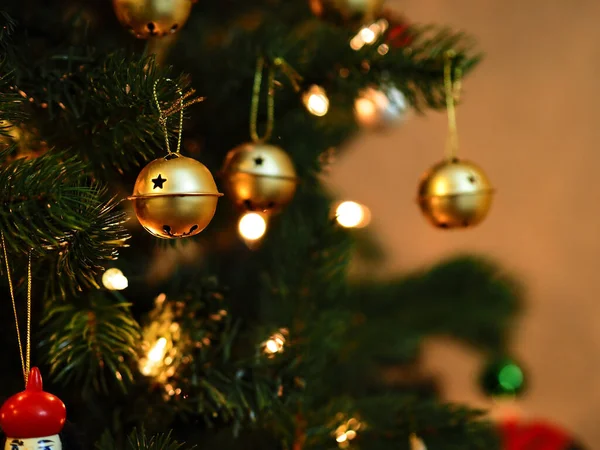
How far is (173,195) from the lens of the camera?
1.31ft

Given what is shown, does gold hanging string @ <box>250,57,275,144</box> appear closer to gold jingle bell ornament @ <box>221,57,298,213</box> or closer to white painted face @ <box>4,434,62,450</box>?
gold jingle bell ornament @ <box>221,57,298,213</box>

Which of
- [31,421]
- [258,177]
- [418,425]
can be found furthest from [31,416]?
[418,425]

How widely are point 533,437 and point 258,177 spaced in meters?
0.51

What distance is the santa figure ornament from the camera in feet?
1.23

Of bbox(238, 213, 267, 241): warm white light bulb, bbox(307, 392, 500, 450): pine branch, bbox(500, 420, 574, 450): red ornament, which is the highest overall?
bbox(238, 213, 267, 241): warm white light bulb

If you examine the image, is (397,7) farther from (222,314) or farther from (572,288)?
(222,314)

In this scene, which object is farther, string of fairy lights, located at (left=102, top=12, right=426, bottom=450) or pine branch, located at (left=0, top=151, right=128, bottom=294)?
string of fairy lights, located at (left=102, top=12, right=426, bottom=450)

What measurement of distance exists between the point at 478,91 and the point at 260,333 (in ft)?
3.08

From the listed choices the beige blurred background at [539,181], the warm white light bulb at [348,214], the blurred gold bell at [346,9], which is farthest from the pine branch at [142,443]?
the beige blurred background at [539,181]

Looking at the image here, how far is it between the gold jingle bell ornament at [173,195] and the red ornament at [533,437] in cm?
53

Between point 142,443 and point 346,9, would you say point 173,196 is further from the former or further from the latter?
point 346,9

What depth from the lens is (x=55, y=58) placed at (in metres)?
0.48

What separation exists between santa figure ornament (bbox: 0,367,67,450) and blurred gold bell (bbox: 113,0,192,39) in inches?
9.7

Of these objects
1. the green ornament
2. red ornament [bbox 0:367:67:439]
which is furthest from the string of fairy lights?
the green ornament
